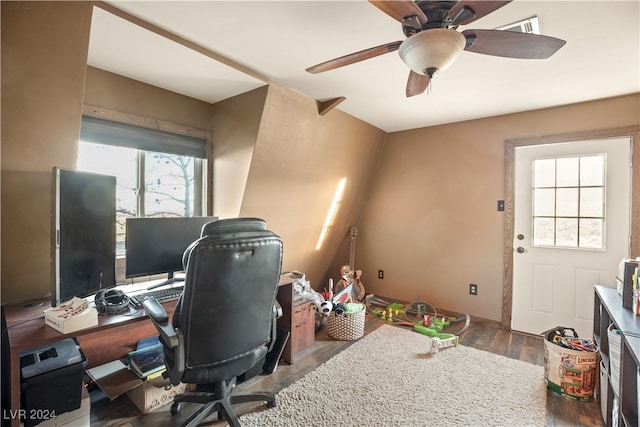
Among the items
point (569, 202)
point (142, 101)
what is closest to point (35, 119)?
point (142, 101)

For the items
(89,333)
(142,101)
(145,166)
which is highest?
(142,101)

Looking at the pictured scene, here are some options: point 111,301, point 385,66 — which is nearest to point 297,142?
point 385,66

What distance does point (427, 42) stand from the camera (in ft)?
3.92

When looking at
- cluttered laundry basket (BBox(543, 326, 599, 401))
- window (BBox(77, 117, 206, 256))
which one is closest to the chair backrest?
window (BBox(77, 117, 206, 256))

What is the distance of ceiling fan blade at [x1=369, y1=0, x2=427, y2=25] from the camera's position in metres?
1.09

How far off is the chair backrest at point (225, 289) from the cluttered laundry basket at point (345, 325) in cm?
149

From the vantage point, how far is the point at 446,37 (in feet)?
3.86

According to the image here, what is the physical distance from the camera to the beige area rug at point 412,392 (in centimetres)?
184

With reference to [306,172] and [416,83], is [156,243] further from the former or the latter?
[416,83]

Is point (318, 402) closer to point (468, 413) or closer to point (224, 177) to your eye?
point (468, 413)

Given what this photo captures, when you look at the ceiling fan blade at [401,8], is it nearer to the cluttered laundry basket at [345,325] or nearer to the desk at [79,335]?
the desk at [79,335]

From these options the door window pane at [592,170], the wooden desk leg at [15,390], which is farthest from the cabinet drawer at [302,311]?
the door window pane at [592,170]

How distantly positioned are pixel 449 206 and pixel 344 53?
2.37 m

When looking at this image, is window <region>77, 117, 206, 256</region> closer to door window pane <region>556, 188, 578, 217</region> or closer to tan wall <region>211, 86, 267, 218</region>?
tan wall <region>211, 86, 267, 218</region>
